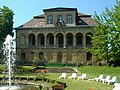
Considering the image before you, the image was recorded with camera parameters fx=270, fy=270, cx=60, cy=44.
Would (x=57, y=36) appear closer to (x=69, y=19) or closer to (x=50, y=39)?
(x=50, y=39)

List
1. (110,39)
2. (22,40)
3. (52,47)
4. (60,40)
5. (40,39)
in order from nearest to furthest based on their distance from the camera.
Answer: (110,39) → (52,47) → (22,40) → (60,40) → (40,39)

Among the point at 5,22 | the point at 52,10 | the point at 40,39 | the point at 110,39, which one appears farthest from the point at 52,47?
the point at 110,39

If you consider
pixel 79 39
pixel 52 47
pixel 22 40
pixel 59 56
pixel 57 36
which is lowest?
pixel 59 56

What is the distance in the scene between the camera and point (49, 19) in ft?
179

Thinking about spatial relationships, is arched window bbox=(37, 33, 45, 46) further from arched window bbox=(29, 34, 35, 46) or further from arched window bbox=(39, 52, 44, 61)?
arched window bbox=(39, 52, 44, 61)

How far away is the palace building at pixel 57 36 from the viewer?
53.2m

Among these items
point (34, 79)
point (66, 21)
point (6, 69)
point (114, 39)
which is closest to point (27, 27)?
point (66, 21)

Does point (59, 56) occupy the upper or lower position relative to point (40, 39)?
lower

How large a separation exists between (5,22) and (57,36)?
12.0m

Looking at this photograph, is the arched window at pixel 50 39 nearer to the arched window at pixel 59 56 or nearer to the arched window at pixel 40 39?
the arched window at pixel 40 39

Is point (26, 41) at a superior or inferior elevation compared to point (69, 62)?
superior

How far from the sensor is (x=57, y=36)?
55.3 metres

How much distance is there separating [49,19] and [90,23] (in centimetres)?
828

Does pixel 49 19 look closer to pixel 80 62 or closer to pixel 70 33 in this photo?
pixel 70 33
